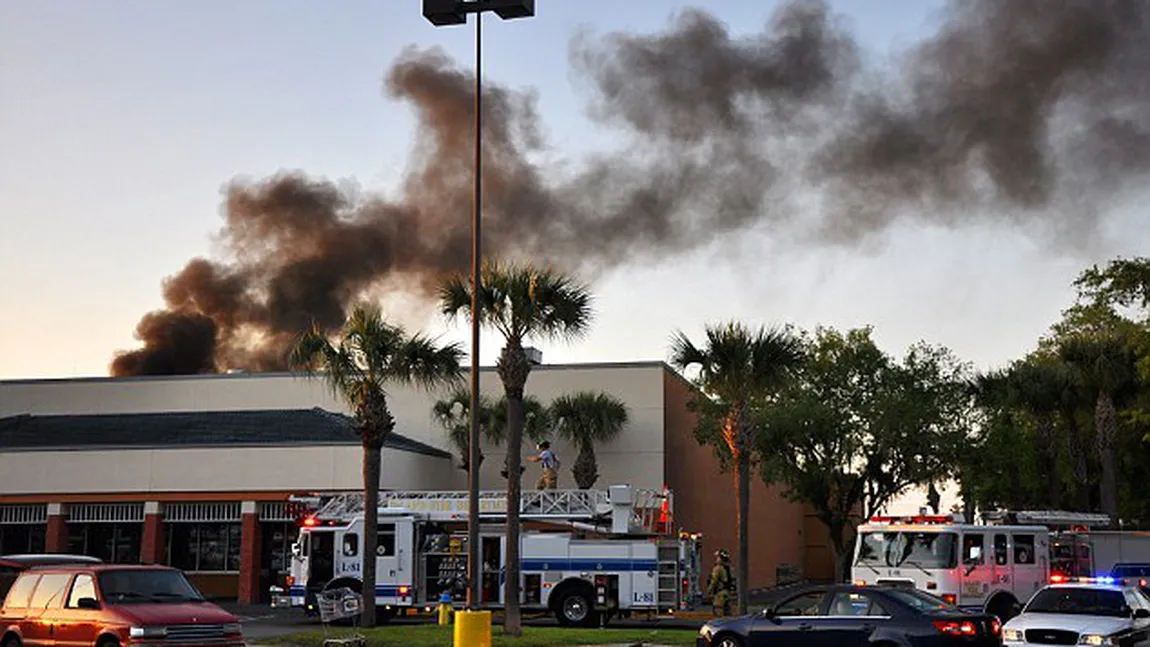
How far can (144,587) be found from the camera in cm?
1881

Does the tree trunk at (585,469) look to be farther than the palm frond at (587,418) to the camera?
No

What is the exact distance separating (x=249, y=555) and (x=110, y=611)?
26035 mm

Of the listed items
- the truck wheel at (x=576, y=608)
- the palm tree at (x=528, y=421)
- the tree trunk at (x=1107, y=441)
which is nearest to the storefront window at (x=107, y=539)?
the palm tree at (x=528, y=421)

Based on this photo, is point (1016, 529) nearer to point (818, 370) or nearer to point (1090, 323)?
point (818, 370)

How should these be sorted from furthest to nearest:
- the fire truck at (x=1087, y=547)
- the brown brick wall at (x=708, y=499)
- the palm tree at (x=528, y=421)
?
the brown brick wall at (x=708, y=499), the palm tree at (x=528, y=421), the fire truck at (x=1087, y=547)

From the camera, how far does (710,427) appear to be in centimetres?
4991

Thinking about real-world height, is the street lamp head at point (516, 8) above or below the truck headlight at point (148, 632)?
above

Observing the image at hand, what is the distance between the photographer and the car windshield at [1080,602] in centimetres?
2122

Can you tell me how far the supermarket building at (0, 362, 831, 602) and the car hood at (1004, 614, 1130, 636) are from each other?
23604 millimetres

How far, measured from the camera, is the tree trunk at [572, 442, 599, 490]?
47844mm

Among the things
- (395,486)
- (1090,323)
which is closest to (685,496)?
(395,486)

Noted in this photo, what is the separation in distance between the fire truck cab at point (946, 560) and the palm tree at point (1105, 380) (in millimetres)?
20912

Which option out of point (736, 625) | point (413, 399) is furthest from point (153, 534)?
point (736, 625)

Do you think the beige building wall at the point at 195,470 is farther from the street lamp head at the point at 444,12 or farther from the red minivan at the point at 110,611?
the red minivan at the point at 110,611
